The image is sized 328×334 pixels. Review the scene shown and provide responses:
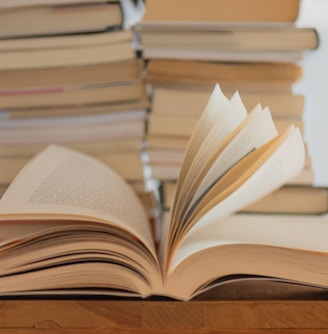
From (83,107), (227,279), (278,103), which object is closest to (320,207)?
(278,103)

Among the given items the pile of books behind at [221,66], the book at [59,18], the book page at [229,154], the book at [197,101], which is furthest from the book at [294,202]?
the book at [59,18]

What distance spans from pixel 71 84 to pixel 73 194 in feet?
0.81

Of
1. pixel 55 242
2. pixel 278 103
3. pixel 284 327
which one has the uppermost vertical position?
pixel 278 103

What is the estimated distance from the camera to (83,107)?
2.71ft

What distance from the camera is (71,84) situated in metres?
0.81

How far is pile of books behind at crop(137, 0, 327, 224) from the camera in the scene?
79 centimetres

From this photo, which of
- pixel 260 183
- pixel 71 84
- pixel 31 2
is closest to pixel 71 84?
pixel 71 84

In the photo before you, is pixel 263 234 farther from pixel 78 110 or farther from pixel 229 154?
pixel 78 110

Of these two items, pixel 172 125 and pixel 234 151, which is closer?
pixel 234 151

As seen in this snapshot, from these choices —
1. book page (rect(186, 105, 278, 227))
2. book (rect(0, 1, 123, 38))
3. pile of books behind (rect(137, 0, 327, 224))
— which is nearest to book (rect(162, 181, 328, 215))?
pile of books behind (rect(137, 0, 327, 224))

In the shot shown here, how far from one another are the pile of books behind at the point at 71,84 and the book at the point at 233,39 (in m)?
0.04

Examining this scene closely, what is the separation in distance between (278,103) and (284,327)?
0.37m

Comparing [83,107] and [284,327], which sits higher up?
[83,107]

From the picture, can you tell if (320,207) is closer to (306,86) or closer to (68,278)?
(306,86)
